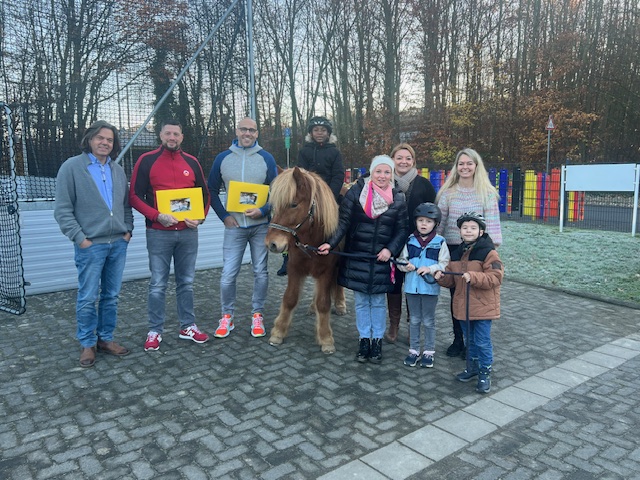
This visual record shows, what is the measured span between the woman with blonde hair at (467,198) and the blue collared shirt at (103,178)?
297cm

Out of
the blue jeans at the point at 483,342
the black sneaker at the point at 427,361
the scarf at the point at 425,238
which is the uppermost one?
the scarf at the point at 425,238

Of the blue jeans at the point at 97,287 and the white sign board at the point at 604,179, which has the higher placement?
the white sign board at the point at 604,179

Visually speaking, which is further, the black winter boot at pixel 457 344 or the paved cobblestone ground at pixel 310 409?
the black winter boot at pixel 457 344

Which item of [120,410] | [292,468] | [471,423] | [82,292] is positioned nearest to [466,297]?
[471,423]

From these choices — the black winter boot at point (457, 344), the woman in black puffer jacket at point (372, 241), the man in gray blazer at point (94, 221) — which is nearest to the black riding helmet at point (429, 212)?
the woman in black puffer jacket at point (372, 241)

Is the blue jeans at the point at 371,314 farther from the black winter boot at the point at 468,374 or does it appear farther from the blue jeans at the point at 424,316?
the black winter boot at the point at 468,374

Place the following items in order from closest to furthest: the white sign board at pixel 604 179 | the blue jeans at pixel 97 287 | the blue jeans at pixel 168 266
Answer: the blue jeans at pixel 97 287 < the blue jeans at pixel 168 266 < the white sign board at pixel 604 179

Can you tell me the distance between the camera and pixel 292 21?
27922 mm

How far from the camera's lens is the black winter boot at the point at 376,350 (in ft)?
13.9

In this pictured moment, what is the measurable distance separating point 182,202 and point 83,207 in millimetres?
828

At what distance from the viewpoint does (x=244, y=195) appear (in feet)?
15.2

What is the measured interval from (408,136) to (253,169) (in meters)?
22.9

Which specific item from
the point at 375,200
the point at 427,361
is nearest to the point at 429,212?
the point at 375,200

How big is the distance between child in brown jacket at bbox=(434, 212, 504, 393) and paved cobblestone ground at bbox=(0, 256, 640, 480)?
26cm
